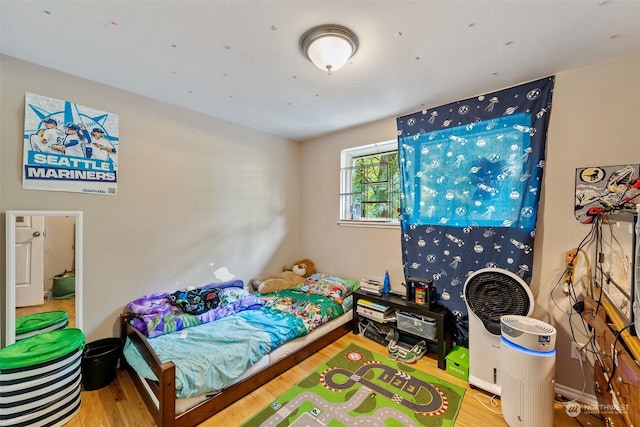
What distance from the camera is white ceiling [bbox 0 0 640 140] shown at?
4.33 ft

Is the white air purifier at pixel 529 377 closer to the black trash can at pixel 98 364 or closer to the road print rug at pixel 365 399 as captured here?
the road print rug at pixel 365 399

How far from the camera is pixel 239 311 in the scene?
251cm

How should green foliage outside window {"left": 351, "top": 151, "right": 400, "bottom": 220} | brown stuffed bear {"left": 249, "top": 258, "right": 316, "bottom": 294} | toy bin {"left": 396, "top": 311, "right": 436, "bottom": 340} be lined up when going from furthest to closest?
brown stuffed bear {"left": 249, "top": 258, "right": 316, "bottom": 294}
green foliage outside window {"left": 351, "top": 151, "right": 400, "bottom": 220}
toy bin {"left": 396, "top": 311, "right": 436, "bottom": 340}

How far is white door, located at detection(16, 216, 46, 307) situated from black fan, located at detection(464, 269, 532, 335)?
3318 millimetres

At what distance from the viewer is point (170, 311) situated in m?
2.23

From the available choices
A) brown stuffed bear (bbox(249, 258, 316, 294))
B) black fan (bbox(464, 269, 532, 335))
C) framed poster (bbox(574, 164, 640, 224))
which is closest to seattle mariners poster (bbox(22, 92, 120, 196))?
brown stuffed bear (bbox(249, 258, 316, 294))

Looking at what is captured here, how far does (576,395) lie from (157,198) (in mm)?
3855

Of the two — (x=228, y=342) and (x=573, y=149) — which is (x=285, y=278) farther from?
(x=573, y=149)

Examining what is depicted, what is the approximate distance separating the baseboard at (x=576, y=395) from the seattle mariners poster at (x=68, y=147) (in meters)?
3.98

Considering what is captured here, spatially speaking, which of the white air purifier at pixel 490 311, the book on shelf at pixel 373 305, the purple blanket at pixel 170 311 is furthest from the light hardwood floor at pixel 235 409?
the book on shelf at pixel 373 305

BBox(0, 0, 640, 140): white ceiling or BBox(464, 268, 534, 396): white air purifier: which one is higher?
BBox(0, 0, 640, 140): white ceiling

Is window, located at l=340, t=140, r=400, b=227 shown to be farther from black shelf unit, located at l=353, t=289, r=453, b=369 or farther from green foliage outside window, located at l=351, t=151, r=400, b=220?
black shelf unit, located at l=353, t=289, r=453, b=369

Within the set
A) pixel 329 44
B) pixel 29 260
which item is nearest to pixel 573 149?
pixel 329 44

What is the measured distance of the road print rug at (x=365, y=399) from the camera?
5.24ft
